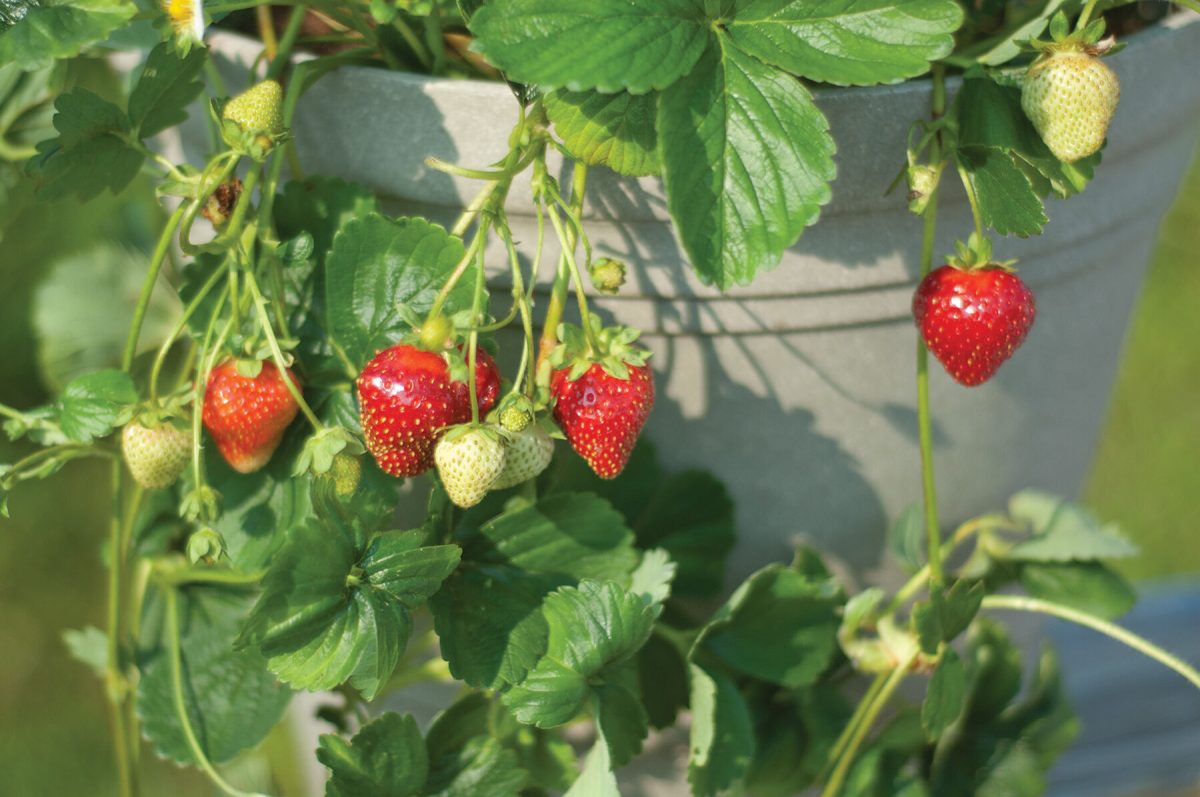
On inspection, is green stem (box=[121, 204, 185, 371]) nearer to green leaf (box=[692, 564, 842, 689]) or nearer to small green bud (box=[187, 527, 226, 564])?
small green bud (box=[187, 527, 226, 564])

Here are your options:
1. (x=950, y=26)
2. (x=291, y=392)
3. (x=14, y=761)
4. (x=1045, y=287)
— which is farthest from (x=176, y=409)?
(x=14, y=761)

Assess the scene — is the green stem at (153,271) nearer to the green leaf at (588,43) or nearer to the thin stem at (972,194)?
the green leaf at (588,43)

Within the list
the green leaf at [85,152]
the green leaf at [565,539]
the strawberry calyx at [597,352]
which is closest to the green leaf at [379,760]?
the green leaf at [565,539]

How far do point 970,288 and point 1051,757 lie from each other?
0.39 m

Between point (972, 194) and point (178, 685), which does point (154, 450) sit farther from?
point (972, 194)

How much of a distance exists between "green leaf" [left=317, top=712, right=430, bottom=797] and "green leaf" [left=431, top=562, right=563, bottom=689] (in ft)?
0.18

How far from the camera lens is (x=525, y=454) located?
0.62 metres

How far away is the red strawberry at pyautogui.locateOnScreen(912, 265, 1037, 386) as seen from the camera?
66 centimetres

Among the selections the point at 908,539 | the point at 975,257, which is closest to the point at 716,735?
the point at 908,539

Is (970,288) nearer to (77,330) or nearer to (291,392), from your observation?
(291,392)

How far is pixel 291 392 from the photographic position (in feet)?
2.10

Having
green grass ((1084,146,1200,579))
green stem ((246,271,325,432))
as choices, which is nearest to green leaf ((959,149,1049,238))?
green stem ((246,271,325,432))

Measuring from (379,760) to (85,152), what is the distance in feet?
1.15

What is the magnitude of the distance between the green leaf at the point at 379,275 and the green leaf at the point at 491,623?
0.44ft
